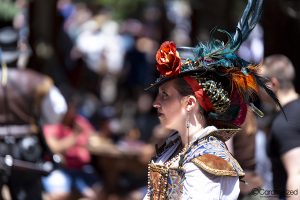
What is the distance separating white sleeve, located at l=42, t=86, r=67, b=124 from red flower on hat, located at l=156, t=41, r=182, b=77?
10.6 ft

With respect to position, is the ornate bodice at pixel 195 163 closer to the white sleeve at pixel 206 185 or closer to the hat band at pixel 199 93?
the white sleeve at pixel 206 185

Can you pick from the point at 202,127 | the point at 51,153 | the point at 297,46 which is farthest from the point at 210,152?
the point at 297,46

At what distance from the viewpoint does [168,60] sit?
14.2ft

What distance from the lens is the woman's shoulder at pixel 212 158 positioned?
162 inches

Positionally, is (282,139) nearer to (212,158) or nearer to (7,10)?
(212,158)

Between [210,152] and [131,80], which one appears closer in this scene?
[210,152]

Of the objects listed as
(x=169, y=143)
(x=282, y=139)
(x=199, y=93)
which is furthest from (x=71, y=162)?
(x=199, y=93)

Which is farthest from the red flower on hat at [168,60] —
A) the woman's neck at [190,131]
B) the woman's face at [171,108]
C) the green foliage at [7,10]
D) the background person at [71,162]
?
the green foliage at [7,10]

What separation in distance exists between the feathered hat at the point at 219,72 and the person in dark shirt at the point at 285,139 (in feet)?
5.40

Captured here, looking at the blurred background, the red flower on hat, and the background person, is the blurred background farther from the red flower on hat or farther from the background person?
the red flower on hat

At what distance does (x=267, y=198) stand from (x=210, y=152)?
1570mm

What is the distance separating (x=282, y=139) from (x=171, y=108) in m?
2.14

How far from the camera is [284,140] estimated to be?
6316 mm

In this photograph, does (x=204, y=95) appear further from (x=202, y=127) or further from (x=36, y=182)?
(x=36, y=182)
